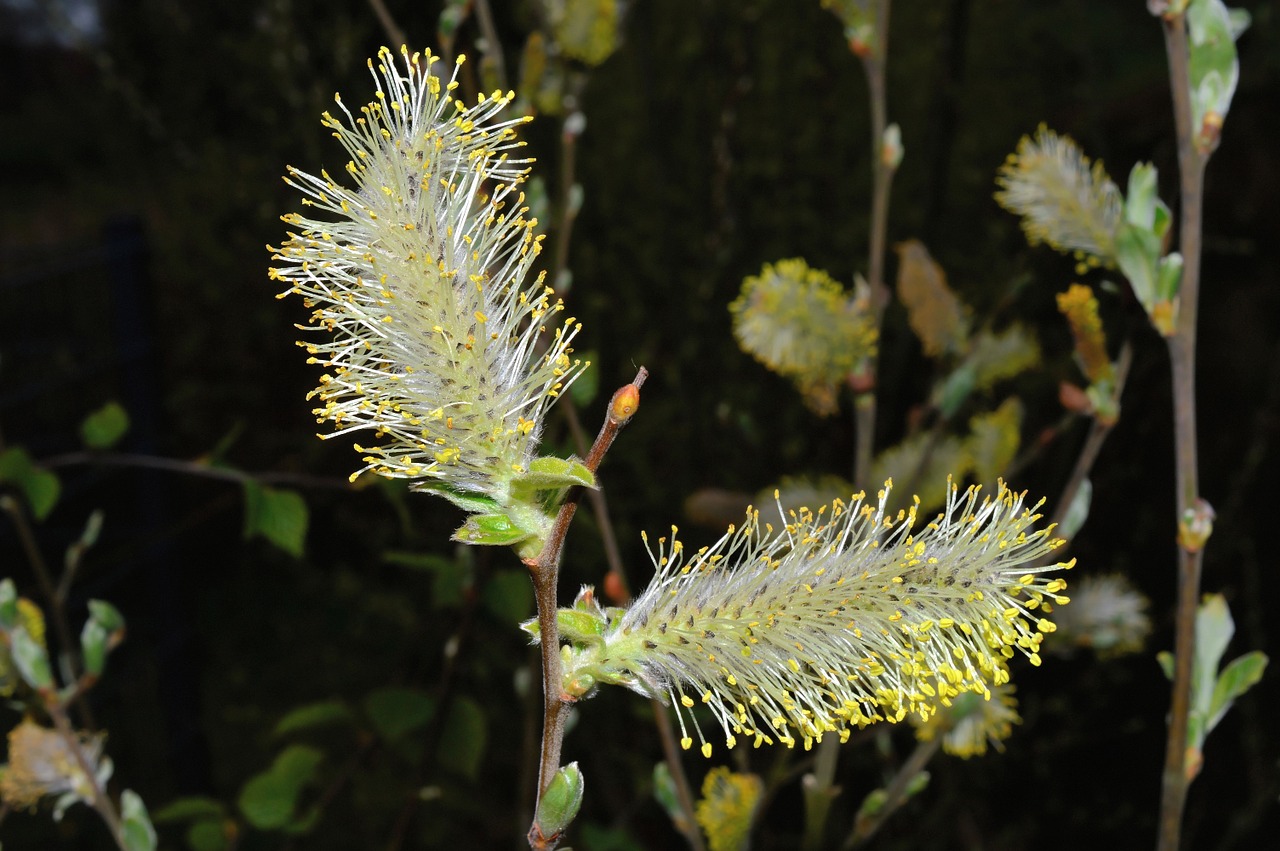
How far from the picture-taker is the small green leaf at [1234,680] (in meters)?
0.46

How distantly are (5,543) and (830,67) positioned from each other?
6.51 ft

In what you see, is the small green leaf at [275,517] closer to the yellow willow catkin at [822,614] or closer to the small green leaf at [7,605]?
the small green leaf at [7,605]

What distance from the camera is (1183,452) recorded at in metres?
0.46

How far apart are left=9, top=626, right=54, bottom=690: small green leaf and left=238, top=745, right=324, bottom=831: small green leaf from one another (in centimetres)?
29

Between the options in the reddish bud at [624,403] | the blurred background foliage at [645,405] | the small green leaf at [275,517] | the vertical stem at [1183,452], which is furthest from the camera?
the blurred background foliage at [645,405]

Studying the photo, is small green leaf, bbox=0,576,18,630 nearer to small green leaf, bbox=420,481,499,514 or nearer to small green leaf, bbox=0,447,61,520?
small green leaf, bbox=0,447,61,520

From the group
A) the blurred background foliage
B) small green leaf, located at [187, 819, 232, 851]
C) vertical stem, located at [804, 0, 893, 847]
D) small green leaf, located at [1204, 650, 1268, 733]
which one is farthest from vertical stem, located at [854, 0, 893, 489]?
small green leaf, located at [187, 819, 232, 851]

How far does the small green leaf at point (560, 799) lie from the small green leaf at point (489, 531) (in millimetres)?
64

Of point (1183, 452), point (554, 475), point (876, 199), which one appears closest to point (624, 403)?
point (554, 475)

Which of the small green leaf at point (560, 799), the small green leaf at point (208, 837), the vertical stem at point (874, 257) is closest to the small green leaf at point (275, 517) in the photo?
the small green leaf at point (208, 837)

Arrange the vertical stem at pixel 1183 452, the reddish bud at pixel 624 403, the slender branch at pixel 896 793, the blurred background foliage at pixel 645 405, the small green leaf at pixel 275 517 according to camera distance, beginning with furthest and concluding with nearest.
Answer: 1. the blurred background foliage at pixel 645 405
2. the small green leaf at pixel 275 517
3. the slender branch at pixel 896 793
4. the vertical stem at pixel 1183 452
5. the reddish bud at pixel 624 403

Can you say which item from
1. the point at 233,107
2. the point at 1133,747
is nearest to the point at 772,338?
the point at 1133,747

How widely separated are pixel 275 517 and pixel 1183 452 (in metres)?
0.57

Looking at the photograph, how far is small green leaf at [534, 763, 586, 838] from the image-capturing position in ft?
0.96
